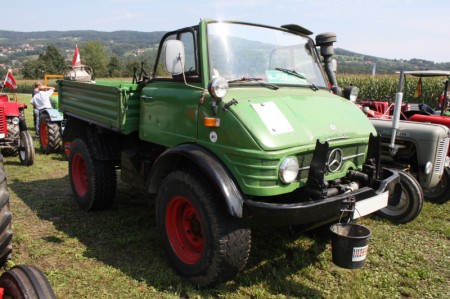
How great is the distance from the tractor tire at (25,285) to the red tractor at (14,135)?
5.98 metres

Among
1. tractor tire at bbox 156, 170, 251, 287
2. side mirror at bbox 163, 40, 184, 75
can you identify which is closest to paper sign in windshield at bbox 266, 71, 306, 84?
side mirror at bbox 163, 40, 184, 75

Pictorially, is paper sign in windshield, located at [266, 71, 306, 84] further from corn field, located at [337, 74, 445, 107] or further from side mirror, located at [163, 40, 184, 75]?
corn field, located at [337, 74, 445, 107]

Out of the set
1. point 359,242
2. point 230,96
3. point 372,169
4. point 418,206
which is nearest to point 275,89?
point 230,96

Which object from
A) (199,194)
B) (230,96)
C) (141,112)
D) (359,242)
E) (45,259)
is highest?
(230,96)

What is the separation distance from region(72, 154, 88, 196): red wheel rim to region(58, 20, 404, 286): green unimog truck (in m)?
1.17

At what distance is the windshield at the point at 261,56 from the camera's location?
351 cm

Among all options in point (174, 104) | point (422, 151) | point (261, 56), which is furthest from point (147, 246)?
point (422, 151)

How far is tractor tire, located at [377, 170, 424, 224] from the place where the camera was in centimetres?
477

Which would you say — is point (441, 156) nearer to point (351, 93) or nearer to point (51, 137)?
point (351, 93)

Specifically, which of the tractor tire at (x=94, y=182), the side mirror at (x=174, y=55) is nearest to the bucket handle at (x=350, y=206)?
the side mirror at (x=174, y=55)

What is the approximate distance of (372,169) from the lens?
11.4 ft

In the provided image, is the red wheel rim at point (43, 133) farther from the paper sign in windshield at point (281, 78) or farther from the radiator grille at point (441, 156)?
the radiator grille at point (441, 156)

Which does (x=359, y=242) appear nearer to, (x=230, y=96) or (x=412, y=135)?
(x=230, y=96)

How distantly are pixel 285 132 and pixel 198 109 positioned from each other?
0.76 m
